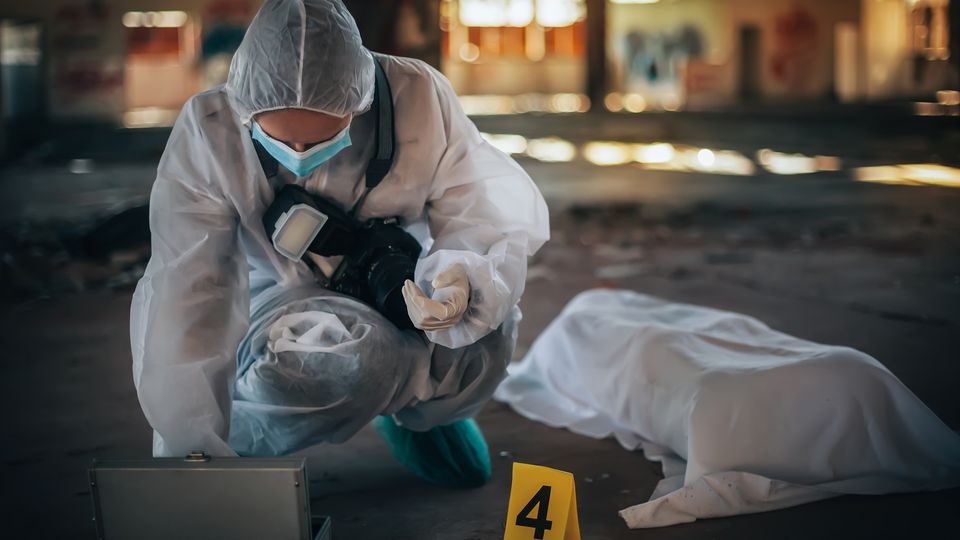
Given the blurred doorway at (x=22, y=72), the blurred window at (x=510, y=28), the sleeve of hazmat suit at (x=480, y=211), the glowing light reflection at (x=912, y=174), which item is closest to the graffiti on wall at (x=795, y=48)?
the blurred window at (x=510, y=28)

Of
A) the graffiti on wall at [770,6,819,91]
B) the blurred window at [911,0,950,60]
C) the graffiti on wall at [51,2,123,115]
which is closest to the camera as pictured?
the graffiti on wall at [51,2,123,115]

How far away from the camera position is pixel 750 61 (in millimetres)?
20359

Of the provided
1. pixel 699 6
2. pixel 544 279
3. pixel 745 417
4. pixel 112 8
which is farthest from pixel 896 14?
pixel 745 417

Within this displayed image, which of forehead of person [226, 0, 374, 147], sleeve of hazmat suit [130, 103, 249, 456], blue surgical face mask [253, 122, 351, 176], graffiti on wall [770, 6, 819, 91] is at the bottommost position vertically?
sleeve of hazmat suit [130, 103, 249, 456]

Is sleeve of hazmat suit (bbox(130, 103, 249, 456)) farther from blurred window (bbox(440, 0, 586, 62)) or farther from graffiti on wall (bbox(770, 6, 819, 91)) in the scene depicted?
blurred window (bbox(440, 0, 586, 62))

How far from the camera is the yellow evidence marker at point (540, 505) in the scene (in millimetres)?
1911

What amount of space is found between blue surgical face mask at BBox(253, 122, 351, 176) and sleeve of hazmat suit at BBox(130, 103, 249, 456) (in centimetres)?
13

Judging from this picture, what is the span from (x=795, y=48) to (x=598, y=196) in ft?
42.4

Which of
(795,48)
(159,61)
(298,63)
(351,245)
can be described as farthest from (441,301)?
(795,48)

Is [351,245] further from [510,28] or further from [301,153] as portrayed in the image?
[510,28]

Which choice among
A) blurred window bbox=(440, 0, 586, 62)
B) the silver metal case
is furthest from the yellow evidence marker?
blurred window bbox=(440, 0, 586, 62)

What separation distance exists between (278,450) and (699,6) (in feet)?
67.1

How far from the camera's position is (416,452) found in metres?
2.53

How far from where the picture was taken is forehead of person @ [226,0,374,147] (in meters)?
2.04
